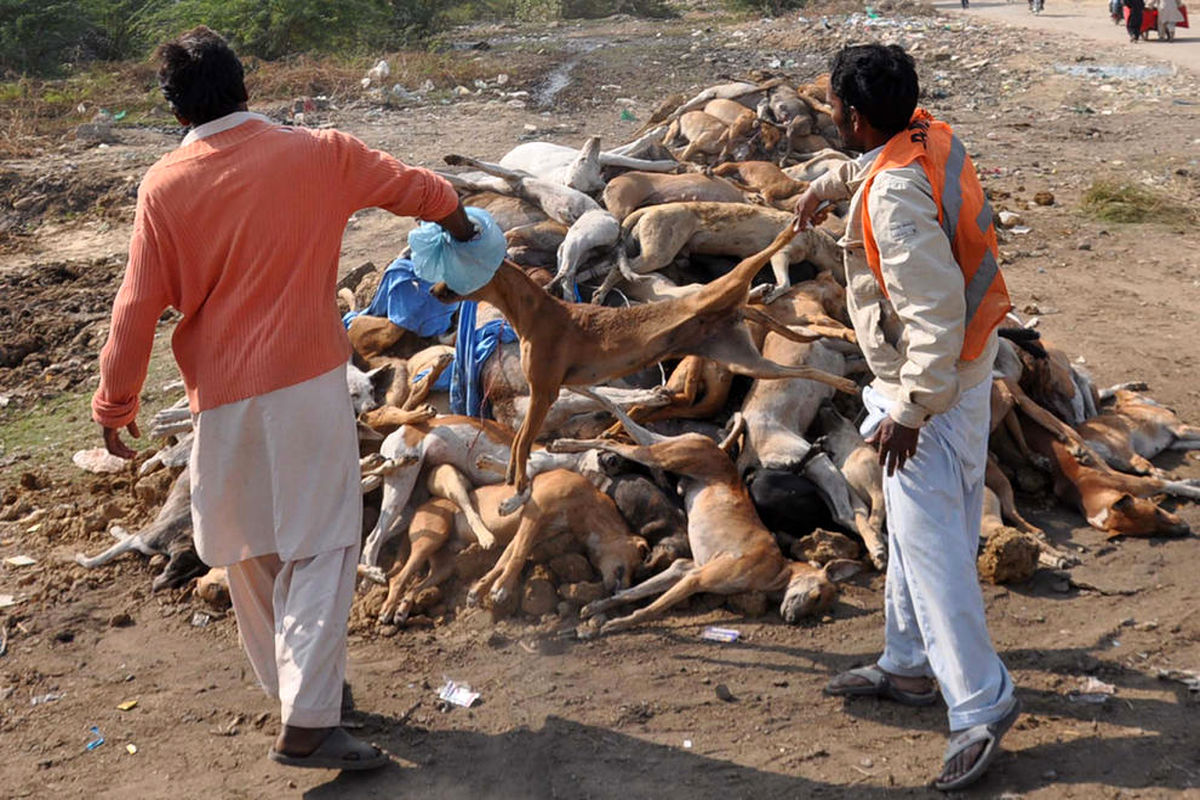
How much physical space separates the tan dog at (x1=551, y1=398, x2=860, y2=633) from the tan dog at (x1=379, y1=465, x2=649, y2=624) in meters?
0.20

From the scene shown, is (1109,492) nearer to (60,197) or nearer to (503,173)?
(503,173)

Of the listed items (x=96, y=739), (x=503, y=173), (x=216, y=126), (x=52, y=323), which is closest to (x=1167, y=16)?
(x=503, y=173)

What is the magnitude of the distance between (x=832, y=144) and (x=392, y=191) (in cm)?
A: 569

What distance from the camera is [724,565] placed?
14.3ft

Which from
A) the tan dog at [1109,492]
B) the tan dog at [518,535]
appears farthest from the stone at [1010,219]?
the tan dog at [518,535]

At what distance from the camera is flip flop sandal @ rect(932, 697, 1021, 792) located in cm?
319

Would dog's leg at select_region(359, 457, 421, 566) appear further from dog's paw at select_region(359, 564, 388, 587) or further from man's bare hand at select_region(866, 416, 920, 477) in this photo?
man's bare hand at select_region(866, 416, 920, 477)

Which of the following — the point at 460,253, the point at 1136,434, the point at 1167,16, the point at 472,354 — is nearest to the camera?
the point at 460,253

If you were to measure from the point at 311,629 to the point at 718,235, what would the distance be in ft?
11.3

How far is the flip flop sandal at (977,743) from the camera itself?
3189 mm

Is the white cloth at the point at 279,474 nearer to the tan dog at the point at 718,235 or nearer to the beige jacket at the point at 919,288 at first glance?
the beige jacket at the point at 919,288

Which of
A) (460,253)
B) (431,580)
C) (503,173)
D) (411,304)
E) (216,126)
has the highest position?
(216,126)

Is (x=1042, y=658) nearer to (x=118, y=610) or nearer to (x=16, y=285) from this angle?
(x=118, y=610)

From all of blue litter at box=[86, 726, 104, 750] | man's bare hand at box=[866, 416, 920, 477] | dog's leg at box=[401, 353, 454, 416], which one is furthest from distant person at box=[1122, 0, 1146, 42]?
blue litter at box=[86, 726, 104, 750]
